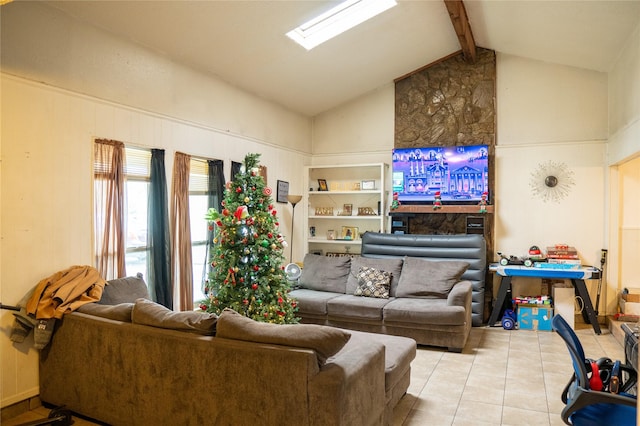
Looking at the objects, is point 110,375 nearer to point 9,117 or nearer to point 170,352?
point 170,352

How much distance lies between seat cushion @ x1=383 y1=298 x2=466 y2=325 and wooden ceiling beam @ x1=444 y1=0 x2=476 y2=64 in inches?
126

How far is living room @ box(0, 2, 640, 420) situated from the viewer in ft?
10.6

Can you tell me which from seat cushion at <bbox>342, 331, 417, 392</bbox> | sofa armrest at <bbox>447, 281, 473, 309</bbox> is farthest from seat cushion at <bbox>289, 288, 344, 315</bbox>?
seat cushion at <bbox>342, 331, 417, 392</bbox>

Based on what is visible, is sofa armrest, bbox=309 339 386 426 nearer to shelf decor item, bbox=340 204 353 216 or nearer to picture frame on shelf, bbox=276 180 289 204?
picture frame on shelf, bbox=276 180 289 204

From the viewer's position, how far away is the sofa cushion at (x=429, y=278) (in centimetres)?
500

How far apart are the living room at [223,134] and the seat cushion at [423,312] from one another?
84.0 inches

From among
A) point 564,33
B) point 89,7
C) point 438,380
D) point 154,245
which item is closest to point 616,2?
point 564,33

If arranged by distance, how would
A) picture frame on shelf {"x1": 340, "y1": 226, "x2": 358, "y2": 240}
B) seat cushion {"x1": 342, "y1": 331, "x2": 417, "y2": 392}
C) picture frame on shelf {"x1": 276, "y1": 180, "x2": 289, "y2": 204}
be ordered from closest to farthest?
seat cushion {"x1": 342, "y1": 331, "x2": 417, "y2": 392}, picture frame on shelf {"x1": 276, "y1": 180, "x2": 289, "y2": 204}, picture frame on shelf {"x1": 340, "y1": 226, "x2": 358, "y2": 240}

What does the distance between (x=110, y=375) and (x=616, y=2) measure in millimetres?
5245

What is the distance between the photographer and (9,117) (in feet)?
10.3

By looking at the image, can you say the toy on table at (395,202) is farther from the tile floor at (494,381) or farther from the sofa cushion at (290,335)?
the sofa cushion at (290,335)

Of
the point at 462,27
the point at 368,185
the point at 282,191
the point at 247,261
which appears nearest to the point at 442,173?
the point at 368,185

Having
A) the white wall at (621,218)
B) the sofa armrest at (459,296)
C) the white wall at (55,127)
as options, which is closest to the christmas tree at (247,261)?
the white wall at (55,127)

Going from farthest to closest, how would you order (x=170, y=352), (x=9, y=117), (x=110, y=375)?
(x=9, y=117), (x=110, y=375), (x=170, y=352)
